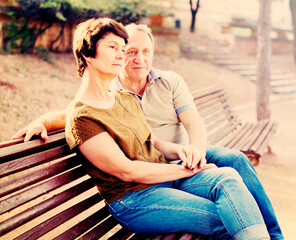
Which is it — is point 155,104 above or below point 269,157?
above

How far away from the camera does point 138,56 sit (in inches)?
118

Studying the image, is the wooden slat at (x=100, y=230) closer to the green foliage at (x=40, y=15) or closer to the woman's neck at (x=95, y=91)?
the woman's neck at (x=95, y=91)

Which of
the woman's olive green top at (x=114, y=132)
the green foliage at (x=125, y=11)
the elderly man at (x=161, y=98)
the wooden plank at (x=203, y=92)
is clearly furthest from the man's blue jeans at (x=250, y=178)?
the green foliage at (x=125, y=11)

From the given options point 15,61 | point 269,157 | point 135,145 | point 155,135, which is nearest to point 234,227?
point 135,145

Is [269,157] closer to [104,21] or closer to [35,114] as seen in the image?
[35,114]

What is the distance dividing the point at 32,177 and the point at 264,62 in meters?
7.49

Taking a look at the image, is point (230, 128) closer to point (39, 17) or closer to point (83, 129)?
point (83, 129)

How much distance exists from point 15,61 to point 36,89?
1.20 metres

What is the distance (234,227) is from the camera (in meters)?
2.14

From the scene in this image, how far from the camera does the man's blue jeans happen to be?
8.79 feet

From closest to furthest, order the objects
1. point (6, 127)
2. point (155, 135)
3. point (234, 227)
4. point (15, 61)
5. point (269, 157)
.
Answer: point (234, 227)
point (155, 135)
point (6, 127)
point (269, 157)
point (15, 61)

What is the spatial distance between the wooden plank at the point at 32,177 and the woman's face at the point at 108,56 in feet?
2.08

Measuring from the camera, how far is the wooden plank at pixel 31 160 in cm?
200

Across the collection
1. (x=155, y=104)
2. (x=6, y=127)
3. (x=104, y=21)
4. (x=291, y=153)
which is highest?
(x=104, y=21)
